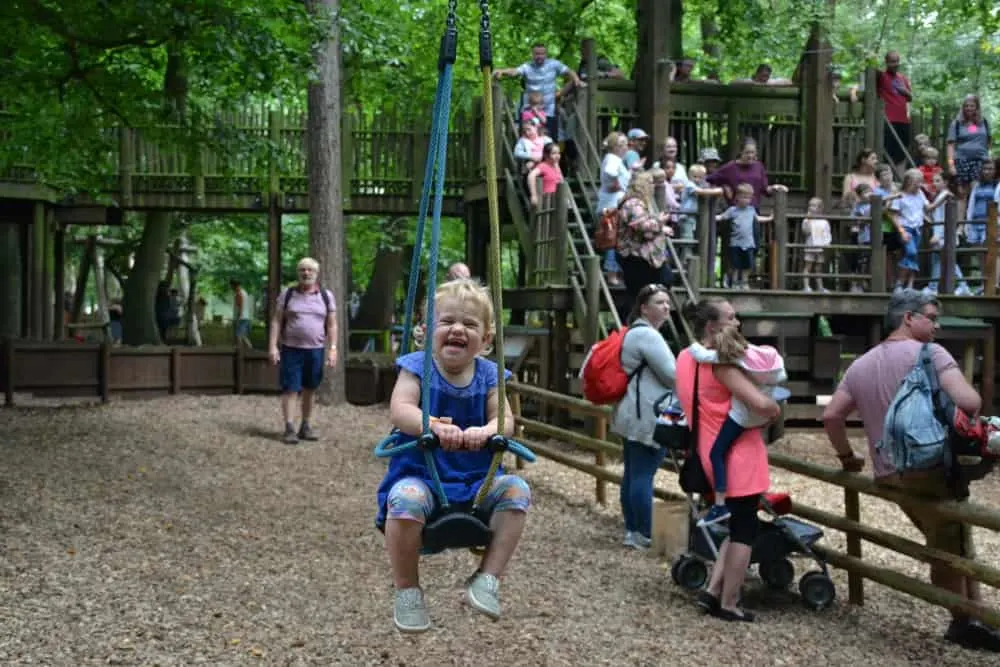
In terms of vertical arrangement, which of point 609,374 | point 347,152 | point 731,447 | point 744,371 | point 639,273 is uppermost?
point 347,152

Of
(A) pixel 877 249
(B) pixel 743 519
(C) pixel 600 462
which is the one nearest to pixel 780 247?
(A) pixel 877 249

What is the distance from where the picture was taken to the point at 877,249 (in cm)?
1442

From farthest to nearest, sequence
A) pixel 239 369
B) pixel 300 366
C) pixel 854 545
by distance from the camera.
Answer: pixel 239 369
pixel 300 366
pixel 854 545

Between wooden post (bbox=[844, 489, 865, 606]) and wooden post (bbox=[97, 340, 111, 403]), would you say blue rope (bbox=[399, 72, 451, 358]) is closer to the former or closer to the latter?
wooden post (bbox=[844, 489, 865, 606])

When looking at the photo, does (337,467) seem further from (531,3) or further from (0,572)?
(531,3)

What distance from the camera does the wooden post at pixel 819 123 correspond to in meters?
18.4

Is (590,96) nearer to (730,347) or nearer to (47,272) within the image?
(730,347)

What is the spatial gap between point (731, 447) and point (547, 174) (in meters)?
9.27

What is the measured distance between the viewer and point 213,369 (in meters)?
19.2

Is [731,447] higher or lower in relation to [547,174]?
lower

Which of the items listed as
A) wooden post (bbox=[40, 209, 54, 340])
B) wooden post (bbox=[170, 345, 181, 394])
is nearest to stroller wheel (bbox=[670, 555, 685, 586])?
wooden post (bbox=[170, 345, 181, 394])

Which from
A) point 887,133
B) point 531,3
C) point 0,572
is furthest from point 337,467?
point 531,3

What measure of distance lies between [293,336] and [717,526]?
6.26 metres

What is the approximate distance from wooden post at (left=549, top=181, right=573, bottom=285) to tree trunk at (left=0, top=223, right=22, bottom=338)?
11.6 meters
